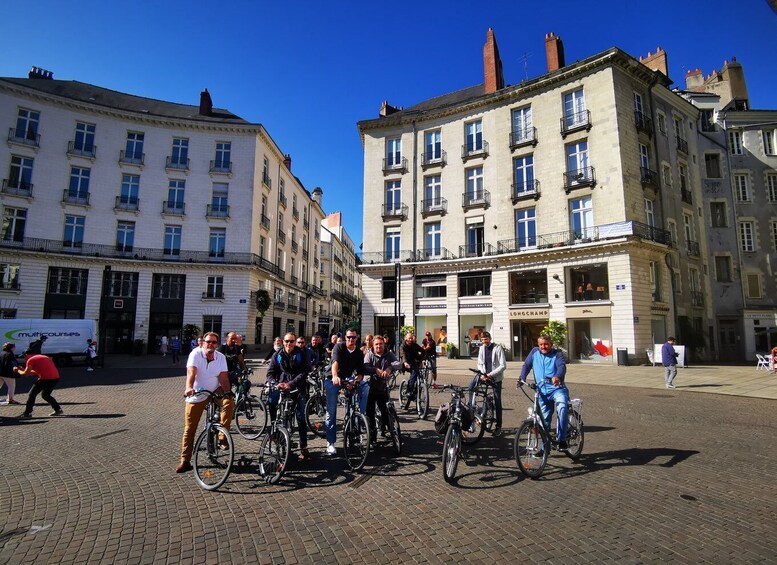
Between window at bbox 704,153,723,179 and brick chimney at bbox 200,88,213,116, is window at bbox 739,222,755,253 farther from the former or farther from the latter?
brick chimney at bbox 200,88,213,116

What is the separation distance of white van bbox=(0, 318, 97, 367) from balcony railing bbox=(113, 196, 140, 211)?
49.1 ft

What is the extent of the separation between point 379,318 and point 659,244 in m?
19.3

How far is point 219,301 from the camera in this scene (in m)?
35.8

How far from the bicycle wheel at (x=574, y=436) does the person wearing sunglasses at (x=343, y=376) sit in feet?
10.0

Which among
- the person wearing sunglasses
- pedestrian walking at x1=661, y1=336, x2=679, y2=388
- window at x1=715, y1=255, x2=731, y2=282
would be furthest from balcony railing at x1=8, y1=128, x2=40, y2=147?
window at x1=715, y1=255, x2=731, y2=282

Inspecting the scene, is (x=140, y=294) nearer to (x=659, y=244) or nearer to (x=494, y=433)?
(x=494, y=433)

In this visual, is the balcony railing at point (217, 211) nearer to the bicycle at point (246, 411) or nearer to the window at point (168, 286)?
the window at point (168, 286)

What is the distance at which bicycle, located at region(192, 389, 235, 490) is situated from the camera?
513 centimetres

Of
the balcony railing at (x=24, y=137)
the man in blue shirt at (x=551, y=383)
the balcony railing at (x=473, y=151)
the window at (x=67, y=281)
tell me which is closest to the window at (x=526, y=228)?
the balcony railing at (x=473, y=151)

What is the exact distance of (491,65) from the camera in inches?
1266

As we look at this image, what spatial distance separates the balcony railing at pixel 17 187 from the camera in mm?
32756

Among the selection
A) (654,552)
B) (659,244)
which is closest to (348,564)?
(654,552)

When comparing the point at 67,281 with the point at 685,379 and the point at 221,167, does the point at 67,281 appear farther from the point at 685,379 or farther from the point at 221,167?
the point at 685,379

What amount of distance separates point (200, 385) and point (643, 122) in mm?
31198
